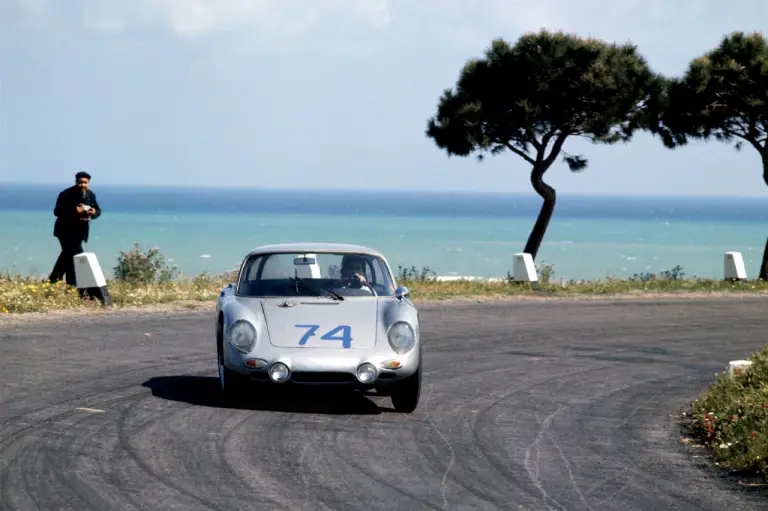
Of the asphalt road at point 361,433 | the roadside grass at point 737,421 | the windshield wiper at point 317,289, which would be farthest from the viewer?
the windshield wiper at point 317,289

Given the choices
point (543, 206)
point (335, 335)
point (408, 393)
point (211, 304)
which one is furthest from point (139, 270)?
point (408, 393)

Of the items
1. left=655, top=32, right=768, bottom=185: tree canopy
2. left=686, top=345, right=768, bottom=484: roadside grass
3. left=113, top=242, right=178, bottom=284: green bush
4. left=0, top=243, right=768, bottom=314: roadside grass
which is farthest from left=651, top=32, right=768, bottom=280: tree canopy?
left=686, top=345, right=768, bottom=484: roadside grass

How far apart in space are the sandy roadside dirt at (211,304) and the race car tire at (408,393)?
8402mm

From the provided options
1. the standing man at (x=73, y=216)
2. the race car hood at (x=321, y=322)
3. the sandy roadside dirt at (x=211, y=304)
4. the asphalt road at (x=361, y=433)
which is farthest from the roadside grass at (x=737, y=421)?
the standing man at (x=73, y=216)

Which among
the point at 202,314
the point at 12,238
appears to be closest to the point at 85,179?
the point at 202,314

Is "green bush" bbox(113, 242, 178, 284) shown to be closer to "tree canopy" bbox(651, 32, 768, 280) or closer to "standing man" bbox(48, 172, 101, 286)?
"standing man" bbox(48, 172, 101, 286)

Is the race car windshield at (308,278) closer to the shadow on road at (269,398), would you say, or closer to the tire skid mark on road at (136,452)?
the shadow on road at (269,398)

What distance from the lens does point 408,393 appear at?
11008 mm

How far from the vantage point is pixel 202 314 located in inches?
771

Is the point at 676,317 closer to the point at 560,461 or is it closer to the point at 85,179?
the point at 85,179

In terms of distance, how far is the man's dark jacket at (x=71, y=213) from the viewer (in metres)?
20.2

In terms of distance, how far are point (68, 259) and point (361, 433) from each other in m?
11.9

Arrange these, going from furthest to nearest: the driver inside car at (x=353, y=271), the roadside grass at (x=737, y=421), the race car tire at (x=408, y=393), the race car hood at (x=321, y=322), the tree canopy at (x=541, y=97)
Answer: the tree canopy at (x=541, y=97) < the driver inside car at (x=353, y=271) < the race car tire at (x=408, y=393) < the race car hood at (x=321, y=322) < the roadside grass at (x=737, y=421)

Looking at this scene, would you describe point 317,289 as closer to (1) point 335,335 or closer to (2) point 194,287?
(1) point 335,335
